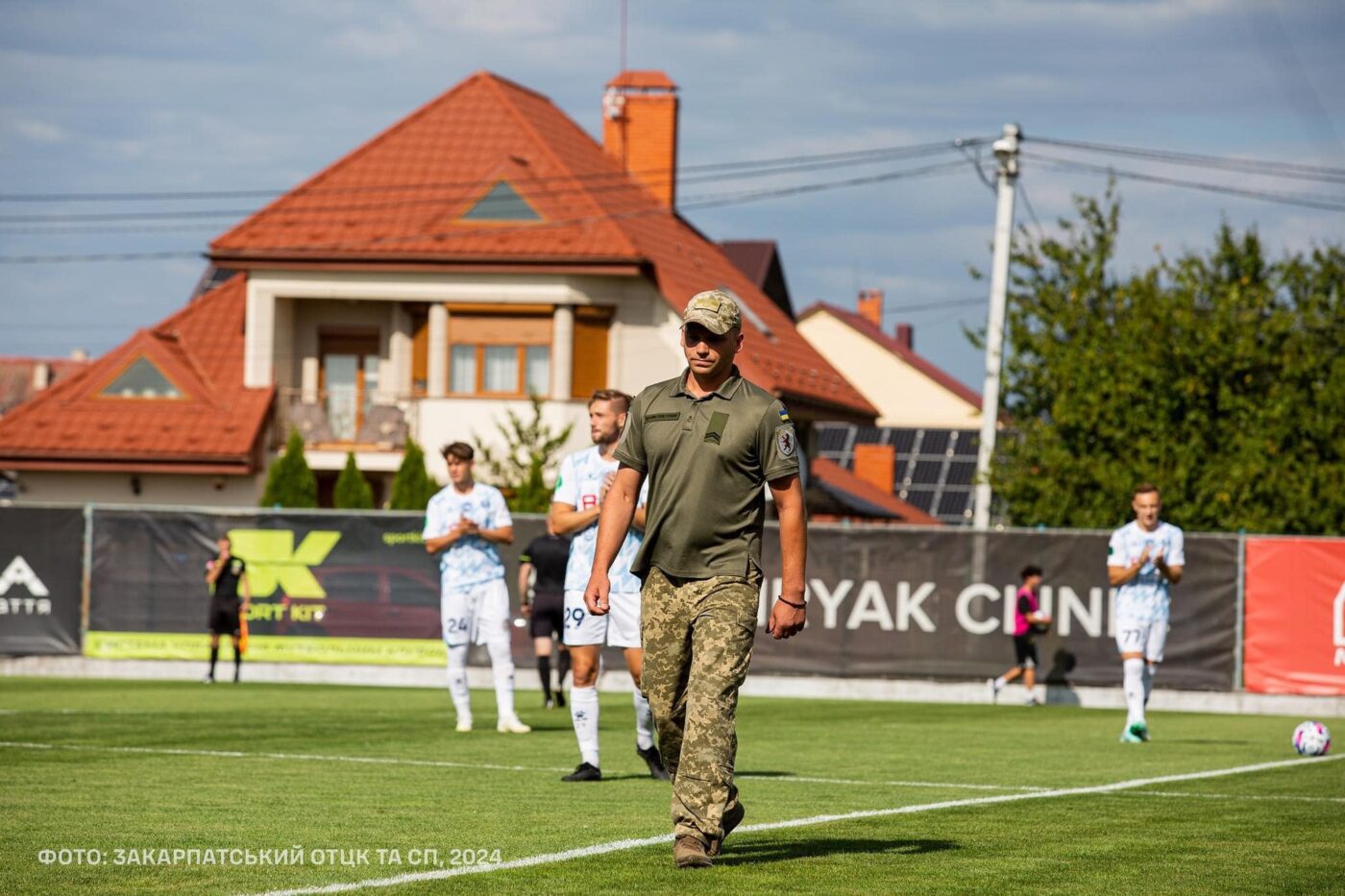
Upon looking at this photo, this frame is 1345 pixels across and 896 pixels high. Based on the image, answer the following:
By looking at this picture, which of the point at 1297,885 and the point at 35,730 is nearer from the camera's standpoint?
the point at 1297,885

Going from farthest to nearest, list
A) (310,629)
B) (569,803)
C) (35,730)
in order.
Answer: (310,629)
(35,730)
(569,803)

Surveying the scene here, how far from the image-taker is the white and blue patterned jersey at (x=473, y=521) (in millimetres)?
14992

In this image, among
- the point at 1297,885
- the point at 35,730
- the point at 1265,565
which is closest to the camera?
the point at 1297,885

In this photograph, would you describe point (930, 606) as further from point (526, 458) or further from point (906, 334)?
point (906, 334)

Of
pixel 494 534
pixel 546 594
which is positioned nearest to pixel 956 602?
pixel 546 594

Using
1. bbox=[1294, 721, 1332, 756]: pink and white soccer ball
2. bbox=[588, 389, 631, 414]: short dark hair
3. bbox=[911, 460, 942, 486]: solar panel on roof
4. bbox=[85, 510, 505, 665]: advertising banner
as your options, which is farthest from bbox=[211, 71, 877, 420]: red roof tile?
bbox=[588, 389, 631, 414]: short dark hair

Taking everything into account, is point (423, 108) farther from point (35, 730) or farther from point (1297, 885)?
point (1297, 885)

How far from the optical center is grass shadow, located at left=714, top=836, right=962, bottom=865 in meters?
7.55

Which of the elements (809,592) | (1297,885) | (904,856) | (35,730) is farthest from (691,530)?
(809,592)

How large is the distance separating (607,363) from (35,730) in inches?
976

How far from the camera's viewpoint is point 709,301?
7352 mm

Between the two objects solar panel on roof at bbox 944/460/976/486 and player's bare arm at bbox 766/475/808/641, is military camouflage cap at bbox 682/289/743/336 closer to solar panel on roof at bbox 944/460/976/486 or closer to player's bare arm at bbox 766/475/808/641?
player's bare arm at bbox 766/475/808/641

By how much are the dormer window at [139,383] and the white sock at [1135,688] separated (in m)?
27.5

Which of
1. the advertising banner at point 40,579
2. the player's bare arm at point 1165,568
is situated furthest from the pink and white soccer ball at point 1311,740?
the advertising banner at point 40,579
